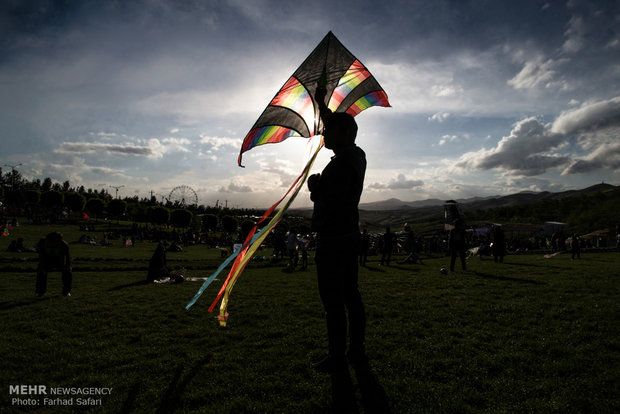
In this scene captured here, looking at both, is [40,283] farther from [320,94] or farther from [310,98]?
[320,94]

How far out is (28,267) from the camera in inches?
567

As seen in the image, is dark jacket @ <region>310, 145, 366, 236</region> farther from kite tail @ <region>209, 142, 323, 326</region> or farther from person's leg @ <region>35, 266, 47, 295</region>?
person's leg @ <region>35, 266, 47, 295</region>

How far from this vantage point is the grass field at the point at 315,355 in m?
2.78

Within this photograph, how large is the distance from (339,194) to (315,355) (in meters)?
2.08

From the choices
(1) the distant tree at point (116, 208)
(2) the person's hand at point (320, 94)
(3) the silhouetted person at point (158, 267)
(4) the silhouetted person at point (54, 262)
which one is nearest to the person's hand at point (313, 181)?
(2) the person's hand at point (320, 94)

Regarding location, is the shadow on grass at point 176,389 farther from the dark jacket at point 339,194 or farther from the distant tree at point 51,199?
the distant tree at point 51,199

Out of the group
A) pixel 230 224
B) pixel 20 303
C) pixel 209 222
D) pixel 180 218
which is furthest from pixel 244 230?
pixel 20 303

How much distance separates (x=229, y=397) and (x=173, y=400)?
52cm

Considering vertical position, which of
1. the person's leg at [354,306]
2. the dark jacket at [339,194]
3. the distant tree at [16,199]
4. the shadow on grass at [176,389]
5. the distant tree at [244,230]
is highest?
the distant tree at [16,199]

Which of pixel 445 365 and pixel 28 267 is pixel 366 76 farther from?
pixel 28 267

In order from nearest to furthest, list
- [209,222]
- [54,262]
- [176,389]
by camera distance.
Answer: [176,389] → [54,262] → [209,222]

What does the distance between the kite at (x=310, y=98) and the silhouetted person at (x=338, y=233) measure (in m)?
0.61

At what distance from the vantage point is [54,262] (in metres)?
8.50

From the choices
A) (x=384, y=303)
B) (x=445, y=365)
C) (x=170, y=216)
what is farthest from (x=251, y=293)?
(x=170, y=216)
